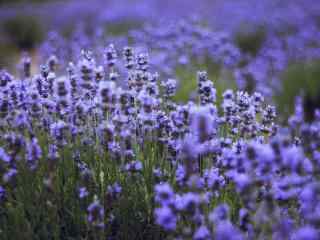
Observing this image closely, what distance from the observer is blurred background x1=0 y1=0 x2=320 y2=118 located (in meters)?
5.51

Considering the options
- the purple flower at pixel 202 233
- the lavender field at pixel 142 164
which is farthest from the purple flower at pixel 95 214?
the purple flower at pixel 202 233

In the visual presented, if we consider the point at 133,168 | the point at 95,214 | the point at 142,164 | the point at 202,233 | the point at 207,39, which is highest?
the point at 207,39

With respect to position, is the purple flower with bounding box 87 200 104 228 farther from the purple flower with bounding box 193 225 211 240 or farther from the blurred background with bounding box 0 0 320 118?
the blurred background with bounding box 0 0 320 118

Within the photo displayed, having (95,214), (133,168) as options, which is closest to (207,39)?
(133,168)

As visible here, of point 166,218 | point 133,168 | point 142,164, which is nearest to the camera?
point 166,218

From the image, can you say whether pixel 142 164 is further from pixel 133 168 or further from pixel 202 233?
pixel 202 233

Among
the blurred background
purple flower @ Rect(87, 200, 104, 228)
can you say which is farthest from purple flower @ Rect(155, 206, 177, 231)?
the blurred background

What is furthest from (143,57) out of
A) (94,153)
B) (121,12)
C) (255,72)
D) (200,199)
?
(121,12)

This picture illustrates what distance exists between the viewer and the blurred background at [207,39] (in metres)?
5.51

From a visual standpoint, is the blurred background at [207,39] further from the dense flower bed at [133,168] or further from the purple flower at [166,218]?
the purple flower at [166,218]

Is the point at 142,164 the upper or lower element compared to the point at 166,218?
upper

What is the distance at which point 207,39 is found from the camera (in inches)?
225

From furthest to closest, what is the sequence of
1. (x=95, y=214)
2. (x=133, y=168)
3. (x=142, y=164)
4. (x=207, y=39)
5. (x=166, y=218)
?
(x=207, y=39) < (x=142, y=164) < (x=133, y=168) < (x=95, y=214) < (x=166, y=218)

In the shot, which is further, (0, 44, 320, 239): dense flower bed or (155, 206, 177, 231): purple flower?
(0, 44, 320, 239): dense flower bed
